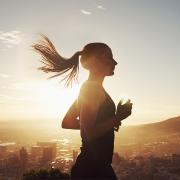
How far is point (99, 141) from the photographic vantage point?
261cm

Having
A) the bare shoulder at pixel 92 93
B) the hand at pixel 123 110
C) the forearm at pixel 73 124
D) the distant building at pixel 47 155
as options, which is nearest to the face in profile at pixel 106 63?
the bare shoulder at pixel 92 93

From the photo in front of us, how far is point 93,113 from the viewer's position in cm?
257

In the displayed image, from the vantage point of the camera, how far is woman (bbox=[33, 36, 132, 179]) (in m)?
→ 2.60

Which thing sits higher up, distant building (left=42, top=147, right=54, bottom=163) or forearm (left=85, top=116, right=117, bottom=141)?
forearm (left=85, top=116, right=117, bottom=141)

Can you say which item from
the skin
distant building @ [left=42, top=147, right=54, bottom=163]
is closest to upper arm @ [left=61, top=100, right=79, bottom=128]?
the skin

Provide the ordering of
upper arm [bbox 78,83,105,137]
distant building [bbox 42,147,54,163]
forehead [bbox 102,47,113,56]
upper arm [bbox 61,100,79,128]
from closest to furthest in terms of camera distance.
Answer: upper arm [bbox 78,83,105,137], forehead [bbox 102,47,113,56], upper arm [bbox 61,100,79,128], distant building [bbox 42,147,54,163]

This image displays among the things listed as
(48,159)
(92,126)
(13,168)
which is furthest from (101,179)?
(48,159)

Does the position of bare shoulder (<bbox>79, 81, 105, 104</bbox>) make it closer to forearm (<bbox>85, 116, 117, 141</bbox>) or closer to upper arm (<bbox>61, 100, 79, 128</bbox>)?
forearm (<bbox>85, 116, 117, 141</bbox>)

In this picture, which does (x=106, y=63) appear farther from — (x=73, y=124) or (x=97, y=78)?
(x=73, y=124)

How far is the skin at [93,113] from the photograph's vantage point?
258 centimetres

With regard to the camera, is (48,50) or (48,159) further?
Answer: (48,159)

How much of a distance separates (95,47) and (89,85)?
1.02ft

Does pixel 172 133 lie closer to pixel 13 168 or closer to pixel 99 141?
pixel 13 168

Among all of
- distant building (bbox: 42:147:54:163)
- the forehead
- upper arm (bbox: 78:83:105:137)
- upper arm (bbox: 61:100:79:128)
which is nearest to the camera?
upper arm (bbox: 78:83:105:137)
